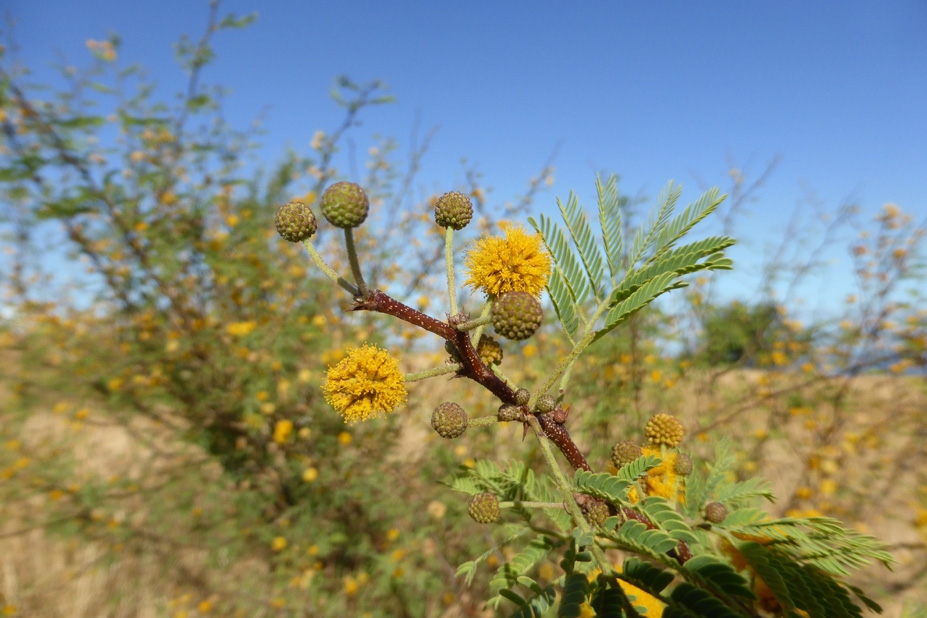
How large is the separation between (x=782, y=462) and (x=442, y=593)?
3.68 m

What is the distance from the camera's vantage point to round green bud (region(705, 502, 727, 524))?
1061mm

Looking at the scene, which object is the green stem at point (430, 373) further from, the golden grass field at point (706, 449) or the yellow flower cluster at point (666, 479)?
the golden grass field at point (706, 449)

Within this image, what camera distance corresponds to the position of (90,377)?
13.9 ft

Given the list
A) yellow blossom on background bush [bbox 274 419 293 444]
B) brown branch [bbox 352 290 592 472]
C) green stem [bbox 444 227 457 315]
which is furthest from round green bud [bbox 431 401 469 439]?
yellow blossom on background bush [bbox 274 419 293 444]

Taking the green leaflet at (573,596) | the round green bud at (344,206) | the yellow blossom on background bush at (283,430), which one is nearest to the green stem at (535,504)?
the green leaflet at (573,596)

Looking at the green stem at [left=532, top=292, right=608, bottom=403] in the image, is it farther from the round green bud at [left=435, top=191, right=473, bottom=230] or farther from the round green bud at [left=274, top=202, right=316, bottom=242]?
the round green bud at [left=274, top=202, right=316, bottom=242]

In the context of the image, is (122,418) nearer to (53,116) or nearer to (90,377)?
(90,377)

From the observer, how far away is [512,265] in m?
1.06

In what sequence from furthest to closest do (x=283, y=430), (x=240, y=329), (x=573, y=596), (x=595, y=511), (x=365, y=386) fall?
(x=240, y=329) → (x=283, y=430) → (x=365, y=386) → (x=595, y=511) → (x=573, y=596)

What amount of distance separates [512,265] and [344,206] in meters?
0.42

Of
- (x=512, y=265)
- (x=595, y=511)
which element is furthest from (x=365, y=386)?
(x=595, y=511)

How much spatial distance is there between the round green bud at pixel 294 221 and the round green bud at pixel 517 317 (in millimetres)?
453

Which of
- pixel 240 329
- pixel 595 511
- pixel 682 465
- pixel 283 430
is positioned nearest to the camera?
pixel 595 511

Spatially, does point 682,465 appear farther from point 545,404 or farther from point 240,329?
point 240,329
